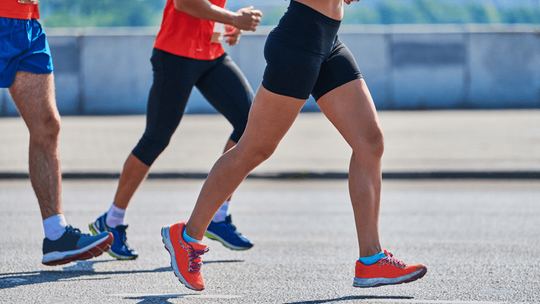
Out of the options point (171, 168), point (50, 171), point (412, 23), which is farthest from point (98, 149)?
point (412, 23)

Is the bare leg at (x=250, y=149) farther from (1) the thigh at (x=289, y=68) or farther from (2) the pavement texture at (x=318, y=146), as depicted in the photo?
(2) the pavement texture at (x=318, y=146)

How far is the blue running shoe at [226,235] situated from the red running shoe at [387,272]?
4.04 feet

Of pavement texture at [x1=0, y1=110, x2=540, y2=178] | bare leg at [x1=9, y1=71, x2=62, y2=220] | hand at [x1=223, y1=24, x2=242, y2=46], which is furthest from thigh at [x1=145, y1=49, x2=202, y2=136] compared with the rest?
pavement texture at [x1=0, y1=110, x2=540, y2=178]

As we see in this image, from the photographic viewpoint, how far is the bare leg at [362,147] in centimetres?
336

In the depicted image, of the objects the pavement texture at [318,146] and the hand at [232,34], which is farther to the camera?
the pavement texture at [318,146]

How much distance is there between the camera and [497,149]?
10109 millimetres

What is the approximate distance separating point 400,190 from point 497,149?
123 inches

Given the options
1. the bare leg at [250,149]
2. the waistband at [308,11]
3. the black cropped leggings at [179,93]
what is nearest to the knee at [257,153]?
the bare leg at [250,149]

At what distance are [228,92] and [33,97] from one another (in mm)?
1105

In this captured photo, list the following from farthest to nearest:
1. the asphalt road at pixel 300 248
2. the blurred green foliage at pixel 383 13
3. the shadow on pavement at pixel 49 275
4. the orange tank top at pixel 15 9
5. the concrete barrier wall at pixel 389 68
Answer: the blurred green foliage at pixel 383 13 < the concrete barrier wall at pixel 389 68 < the orange tank top at pixel 15 9 < the shadow on pavement at pixel 49 275 < the asphalt road at pixel 300 248

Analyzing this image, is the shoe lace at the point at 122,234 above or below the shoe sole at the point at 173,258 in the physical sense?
below

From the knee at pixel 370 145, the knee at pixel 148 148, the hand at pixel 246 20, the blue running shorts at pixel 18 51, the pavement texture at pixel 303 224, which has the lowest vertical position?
the pavement texture at pixel 303 224

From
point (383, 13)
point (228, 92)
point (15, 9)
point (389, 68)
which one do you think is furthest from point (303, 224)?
point (383, 13)

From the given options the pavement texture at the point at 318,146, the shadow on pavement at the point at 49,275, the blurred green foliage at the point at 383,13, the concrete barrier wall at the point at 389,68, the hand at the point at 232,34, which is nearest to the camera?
the shadow on pavement at the point at 49,275
